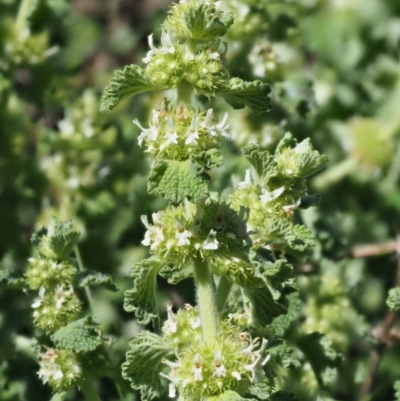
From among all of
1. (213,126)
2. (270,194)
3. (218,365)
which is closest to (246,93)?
(213,126)

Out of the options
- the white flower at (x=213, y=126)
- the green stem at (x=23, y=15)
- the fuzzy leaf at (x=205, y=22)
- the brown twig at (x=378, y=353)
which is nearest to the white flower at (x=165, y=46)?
the fuzzy leaf at (x=205, y=22)

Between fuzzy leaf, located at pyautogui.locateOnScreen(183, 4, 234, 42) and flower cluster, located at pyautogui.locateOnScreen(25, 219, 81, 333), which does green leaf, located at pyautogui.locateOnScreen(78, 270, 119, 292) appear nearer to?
flower cluster, located at pyautogui.locateOnScreen(25, 219, 81, 333)

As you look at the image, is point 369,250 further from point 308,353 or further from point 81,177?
point 81,177

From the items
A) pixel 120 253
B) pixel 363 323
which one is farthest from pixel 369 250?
pixel 120 253

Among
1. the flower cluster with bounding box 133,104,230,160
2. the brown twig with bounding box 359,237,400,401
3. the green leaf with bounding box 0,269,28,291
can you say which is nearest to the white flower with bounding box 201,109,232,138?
the flower cluster with bounding box 133,104,230,160

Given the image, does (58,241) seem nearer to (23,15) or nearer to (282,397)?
(282,397)

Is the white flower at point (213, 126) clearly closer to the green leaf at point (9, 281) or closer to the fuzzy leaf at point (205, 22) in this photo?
the fuzzy leaf at point (205, 22)
